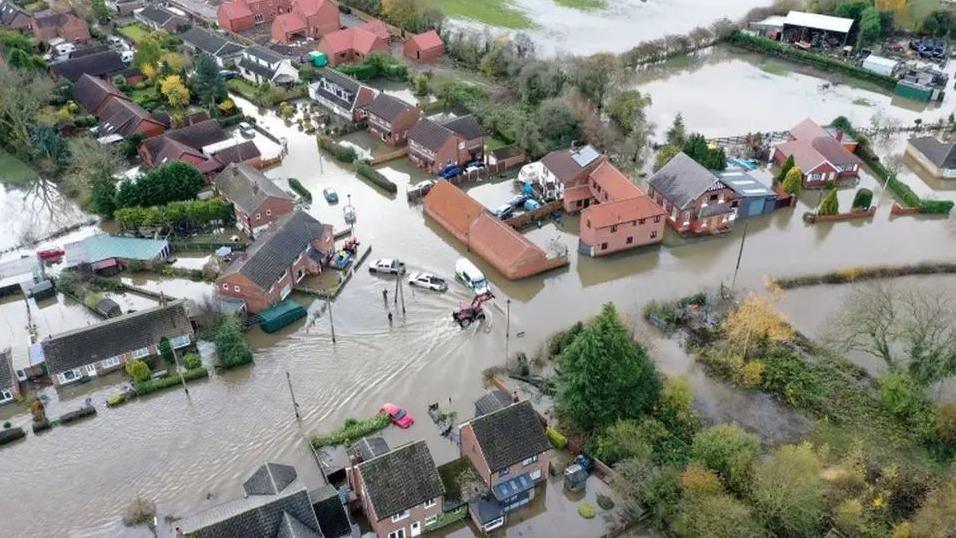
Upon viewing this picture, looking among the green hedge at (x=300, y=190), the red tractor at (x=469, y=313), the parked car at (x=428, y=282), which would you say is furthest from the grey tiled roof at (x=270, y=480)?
the green hedge at (x=300, y=190)

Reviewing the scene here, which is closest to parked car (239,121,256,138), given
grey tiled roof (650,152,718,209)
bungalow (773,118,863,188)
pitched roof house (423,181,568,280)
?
pitched roof house (423,181,568,280)

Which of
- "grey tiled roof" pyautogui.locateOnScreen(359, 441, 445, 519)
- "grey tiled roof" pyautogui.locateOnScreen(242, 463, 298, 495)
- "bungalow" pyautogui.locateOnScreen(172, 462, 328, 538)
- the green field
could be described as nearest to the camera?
"bungalow" pyautogui.locateOnScreen(172, 462, 328, 538)

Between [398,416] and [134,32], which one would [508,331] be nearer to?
[398,416]

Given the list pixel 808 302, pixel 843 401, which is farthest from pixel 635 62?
pixel 843 401

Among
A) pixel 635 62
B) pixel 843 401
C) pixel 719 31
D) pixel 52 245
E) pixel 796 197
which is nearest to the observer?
pixel 843 401

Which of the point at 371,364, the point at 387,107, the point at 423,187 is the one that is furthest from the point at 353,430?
the point at 387,107

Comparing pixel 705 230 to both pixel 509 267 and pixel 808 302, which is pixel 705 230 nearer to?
pixel 808 302

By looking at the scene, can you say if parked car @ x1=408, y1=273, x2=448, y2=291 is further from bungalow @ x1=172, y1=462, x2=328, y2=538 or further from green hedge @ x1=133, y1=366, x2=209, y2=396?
bungalow @ x1=172, y1=462, x2=328, y2=538
